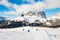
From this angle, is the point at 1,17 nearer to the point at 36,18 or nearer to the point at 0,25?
the point at 0,25

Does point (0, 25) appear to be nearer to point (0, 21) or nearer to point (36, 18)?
point (0, 21)

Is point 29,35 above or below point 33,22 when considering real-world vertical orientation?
below

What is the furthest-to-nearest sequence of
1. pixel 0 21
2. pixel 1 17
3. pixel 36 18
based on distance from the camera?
1. pixel 36 18
2. pixel 0 21
3. pixel 1 17

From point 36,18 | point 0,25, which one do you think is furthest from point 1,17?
point 36,18

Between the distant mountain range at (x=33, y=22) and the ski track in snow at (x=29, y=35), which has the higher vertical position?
the distant mountain range at (x=33, y=22)

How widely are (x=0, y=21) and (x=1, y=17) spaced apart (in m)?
1.58

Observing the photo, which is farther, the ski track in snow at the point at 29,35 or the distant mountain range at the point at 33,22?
the distant mountain range at the point at 33,22

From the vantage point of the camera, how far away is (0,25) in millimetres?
18953

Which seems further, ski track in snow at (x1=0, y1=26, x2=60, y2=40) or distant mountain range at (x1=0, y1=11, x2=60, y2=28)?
distant mountain range at (x1=0, y1=11, x2=60, y2=28)

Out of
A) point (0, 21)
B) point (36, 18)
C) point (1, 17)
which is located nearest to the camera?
point (1, 17)

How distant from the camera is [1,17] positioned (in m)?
18.6

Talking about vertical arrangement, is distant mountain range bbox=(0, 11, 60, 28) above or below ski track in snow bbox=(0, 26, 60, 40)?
above

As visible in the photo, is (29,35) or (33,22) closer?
(29,35)

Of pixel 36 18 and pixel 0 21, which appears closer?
pixel 0 21
